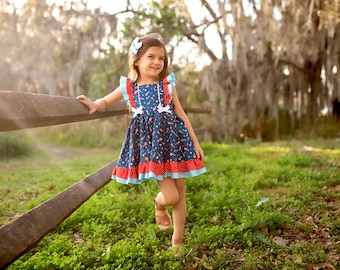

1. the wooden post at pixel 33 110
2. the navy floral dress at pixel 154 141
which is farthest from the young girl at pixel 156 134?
the wooden post at pixel 33 110

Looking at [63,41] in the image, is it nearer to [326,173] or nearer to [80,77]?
[80,77]

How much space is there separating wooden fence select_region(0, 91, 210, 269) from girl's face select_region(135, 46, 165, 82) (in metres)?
0.50

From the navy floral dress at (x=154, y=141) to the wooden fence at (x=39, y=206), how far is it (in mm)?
361

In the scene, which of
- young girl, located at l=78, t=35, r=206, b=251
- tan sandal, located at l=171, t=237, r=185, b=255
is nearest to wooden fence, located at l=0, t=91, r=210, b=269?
young girl, located at l=78, t=35, r=206, b=251

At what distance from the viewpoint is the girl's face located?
9.18ft

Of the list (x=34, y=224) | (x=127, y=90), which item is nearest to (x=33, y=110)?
(x=34, y=224)

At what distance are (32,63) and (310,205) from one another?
16.2m

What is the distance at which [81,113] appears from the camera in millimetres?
2547

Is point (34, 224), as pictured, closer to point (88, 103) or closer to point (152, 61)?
point (88, 103)

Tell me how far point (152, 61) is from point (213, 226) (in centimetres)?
144

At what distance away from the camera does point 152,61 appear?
2.80 m

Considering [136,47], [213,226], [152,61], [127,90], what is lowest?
[213,226]

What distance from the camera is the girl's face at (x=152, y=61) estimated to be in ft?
9.18

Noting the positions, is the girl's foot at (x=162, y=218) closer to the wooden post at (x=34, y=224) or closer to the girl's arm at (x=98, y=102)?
the wooden post at (x=34, y=224)
